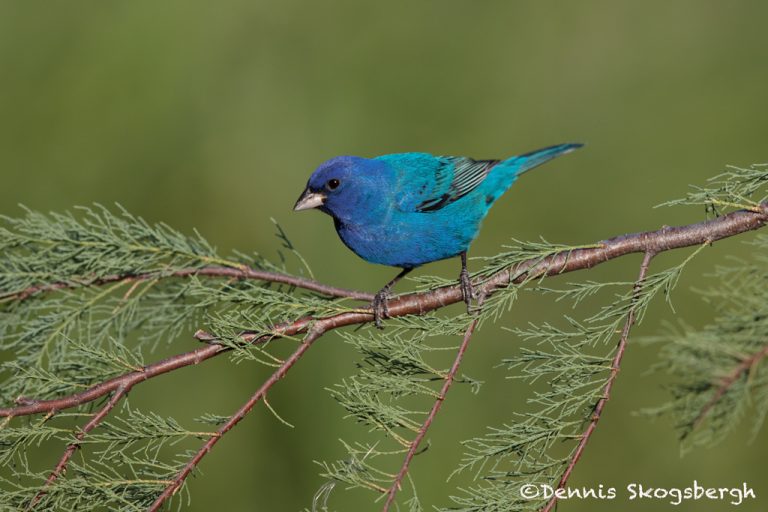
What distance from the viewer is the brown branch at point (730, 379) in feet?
4.76

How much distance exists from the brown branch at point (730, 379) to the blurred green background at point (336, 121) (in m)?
2.41

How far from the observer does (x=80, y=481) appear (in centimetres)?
198

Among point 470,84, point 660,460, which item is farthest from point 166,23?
point 660,460

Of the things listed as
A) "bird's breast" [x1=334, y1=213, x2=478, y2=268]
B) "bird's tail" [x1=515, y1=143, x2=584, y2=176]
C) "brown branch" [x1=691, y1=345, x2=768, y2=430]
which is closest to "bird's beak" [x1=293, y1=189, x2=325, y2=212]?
"bird's breast" [x1=334, y1=213, x2=478, y2=268]

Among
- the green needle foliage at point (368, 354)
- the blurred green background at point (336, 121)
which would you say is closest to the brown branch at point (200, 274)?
the green needle foliage at point (368, 354)

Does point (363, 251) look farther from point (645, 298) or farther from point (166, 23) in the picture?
point (166, 23)

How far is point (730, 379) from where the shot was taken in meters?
1.45

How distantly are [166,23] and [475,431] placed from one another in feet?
11.5

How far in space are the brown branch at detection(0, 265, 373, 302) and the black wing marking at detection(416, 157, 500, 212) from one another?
0.93m

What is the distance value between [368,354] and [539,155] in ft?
7.00

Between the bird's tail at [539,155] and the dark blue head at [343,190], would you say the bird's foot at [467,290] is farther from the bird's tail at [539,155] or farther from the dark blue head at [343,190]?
the bird's tail at [539,155]

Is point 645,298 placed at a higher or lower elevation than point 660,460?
higher

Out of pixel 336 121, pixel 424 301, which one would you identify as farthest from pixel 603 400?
pixel 336 121

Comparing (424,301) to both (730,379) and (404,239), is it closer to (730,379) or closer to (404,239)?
(404,239)
